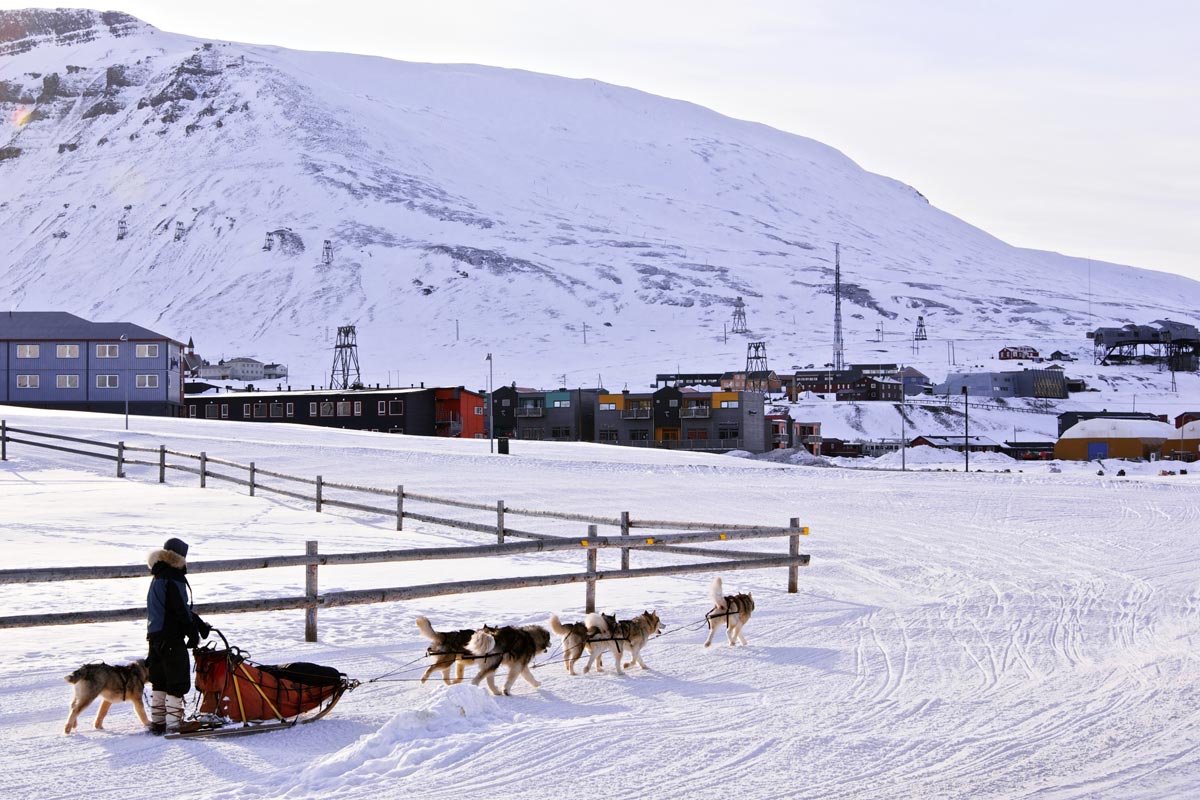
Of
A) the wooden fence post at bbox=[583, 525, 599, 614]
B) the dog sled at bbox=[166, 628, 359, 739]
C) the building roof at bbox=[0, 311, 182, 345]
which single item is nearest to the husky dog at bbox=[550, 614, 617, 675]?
the wooden fence post at bbox=[583, 525, 599, 614]

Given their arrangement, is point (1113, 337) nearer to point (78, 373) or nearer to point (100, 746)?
point (78, 373)

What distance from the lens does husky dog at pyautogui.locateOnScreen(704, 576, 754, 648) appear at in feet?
40.0

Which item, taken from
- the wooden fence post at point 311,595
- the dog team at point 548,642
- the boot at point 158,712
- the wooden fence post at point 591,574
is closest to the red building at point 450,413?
the wooden fence post at point 591,574

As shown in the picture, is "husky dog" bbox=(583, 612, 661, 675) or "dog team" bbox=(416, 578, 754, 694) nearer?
"dog team" bbox=(416, 578, 754, 694)

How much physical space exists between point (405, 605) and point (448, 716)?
6.06 meters

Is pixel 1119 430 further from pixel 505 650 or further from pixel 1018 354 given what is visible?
pixel 1018 354

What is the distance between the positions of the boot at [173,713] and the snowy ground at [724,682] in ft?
0.74

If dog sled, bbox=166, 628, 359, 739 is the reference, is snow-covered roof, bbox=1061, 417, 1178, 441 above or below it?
Answer: above

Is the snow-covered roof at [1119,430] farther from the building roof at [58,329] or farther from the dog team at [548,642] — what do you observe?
the dog team at [548,642]

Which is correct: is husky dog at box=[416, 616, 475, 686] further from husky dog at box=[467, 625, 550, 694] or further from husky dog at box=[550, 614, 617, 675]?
husky dog at box=[550, 614, 617, 675]

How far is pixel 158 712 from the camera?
8.78 m

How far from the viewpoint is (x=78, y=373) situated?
78.6 metres

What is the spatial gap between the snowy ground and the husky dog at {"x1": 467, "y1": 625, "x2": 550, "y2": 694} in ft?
0.95

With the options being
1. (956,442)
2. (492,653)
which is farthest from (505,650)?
(956,442)
